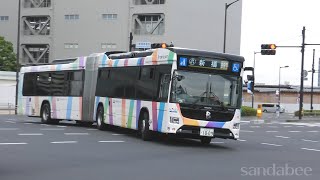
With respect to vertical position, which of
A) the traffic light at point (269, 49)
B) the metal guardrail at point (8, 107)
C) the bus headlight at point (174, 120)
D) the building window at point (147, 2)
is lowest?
the metal guardrail at point (8, 107)

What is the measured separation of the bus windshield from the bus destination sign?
0.25m

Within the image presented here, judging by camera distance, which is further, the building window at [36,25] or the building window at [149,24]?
the building window at [36,25]

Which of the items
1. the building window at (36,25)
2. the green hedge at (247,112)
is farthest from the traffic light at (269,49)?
the building window at (36,25)

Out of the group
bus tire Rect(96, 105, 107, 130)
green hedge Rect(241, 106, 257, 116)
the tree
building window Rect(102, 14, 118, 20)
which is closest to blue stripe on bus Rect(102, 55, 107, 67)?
bus tire Rect(96, 105, 107, 130)

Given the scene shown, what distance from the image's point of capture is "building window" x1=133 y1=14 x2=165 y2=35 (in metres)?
73.7

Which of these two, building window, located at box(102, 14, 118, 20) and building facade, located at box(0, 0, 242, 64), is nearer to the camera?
building facade, located at box(0, 0, 242, 64)

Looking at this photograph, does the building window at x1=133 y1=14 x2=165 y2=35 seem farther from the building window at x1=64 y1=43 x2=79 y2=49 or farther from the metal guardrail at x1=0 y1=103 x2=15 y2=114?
the metal guardrail at x1=0 y1=103 x2=15 y2=114

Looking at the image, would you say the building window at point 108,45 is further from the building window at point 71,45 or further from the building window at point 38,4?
the building window at point 38,4

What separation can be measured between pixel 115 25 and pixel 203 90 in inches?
2350

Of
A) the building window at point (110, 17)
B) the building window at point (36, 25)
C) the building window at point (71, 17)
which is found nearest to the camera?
the building window at point (110, 17)

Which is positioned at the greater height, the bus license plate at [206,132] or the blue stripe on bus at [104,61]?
the blue stripe on bus at [104,61]

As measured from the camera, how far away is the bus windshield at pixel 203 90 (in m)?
16.4

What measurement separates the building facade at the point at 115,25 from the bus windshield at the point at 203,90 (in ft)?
183

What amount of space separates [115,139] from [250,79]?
16.7 ft
